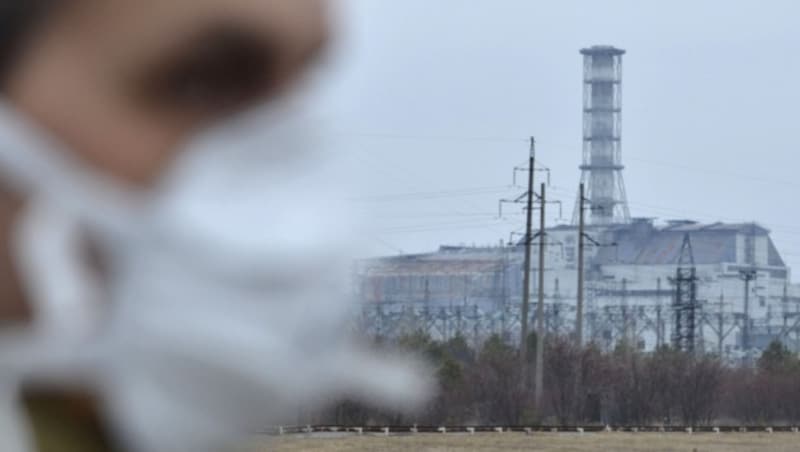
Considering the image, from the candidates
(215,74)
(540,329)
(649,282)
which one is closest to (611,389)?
(540,329)

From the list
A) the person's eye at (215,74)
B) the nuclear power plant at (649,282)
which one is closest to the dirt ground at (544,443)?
the person's eye at (215,74)

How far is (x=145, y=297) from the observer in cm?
107

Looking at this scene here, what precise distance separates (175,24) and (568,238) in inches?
7237

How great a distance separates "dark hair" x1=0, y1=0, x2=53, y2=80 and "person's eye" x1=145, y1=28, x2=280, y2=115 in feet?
0.21

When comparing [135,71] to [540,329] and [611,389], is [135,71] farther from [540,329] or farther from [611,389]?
[611,389]

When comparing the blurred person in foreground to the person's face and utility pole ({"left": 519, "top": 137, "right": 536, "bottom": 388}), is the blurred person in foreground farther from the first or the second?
utility pole ({"left": 519, "top": 137, "right": 536, "bottom": 388})

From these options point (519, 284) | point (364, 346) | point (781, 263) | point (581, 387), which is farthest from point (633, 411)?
point (781, 263)

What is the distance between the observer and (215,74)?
3.67 ft

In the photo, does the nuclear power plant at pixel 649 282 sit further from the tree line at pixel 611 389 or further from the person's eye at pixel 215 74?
the person's eye at pixel 215 74

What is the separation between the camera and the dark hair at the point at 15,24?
1077 mm

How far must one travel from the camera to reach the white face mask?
3.49 ft

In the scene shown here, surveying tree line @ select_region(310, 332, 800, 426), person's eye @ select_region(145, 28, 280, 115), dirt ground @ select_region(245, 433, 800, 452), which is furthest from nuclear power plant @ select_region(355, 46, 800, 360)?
person's eye @ select_region(145, 28, 280, 115)

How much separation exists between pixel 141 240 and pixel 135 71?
0.27ft

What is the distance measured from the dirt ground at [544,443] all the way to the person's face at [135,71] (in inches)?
1421
